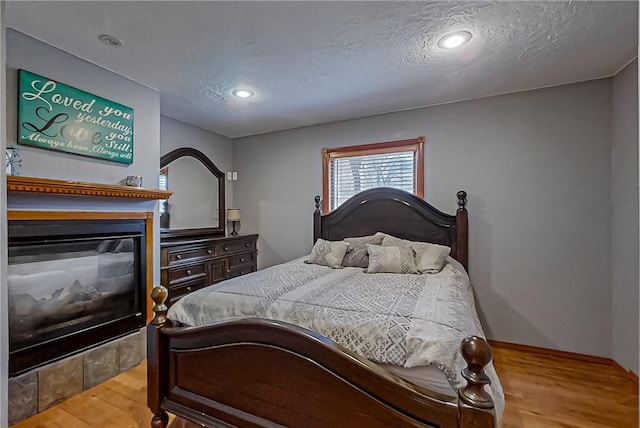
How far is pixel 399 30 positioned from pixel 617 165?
7.43ft

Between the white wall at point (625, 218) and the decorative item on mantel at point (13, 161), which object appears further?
the white wall at point (625, 218)

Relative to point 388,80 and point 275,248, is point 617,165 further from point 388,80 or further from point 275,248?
point 275,248

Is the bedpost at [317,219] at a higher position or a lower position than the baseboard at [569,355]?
higher

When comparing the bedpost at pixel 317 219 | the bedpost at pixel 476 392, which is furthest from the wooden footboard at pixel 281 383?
the bedpost at pixel 317 219

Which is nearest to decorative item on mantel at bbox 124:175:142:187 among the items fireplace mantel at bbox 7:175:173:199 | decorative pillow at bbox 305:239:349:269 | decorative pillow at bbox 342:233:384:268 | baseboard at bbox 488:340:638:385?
fireplace mantel at bbox 7:175:173:199

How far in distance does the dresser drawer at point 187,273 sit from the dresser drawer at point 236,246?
0.36 m

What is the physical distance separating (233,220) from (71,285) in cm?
222

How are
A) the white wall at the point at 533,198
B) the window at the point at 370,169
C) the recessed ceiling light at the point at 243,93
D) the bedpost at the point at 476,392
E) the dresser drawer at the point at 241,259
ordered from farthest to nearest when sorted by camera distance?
1. the dresser drawer at the point at 241,259
2. the window at the point at 370,169
3. the recessed ceiling light at the point at 243,93
4. the white wall at the point at 533,198
5. the bedpost at the point at 476,392

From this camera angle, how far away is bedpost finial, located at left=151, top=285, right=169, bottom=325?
1.74 meters

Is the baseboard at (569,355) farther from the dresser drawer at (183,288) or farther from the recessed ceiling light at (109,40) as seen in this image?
the recessed ceiling light at (109,40)

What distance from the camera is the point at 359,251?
3.03 metres

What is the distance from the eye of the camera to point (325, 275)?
2.48 metres

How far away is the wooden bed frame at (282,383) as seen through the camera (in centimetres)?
112

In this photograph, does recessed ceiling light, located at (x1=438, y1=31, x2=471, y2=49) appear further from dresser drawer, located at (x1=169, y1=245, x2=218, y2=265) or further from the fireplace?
dresser drawer, located at (x1=169, y1=245, x2=218, y2=265)
